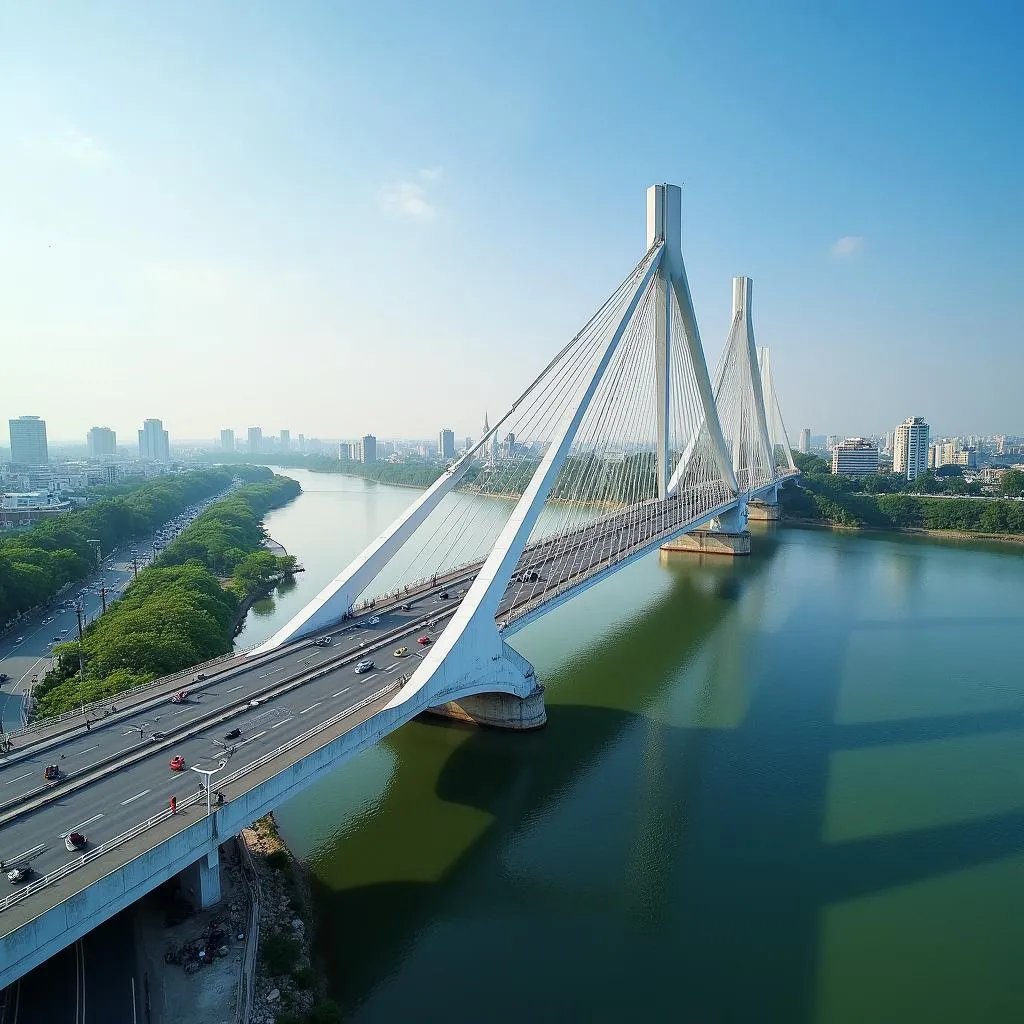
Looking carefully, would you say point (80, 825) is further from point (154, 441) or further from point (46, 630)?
point (154, 441)

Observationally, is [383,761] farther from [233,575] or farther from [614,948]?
[233,575]

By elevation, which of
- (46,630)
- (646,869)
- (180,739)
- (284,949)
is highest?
(180,739)

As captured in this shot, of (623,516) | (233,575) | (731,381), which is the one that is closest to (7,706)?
(233,575)

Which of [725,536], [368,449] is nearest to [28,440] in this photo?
[368,449]

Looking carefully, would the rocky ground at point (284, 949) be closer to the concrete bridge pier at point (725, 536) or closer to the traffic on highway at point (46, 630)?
the traffic on highway at point (46, 630)

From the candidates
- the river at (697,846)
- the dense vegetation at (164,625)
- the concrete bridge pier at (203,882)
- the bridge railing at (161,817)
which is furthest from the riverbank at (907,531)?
the concrete bridge pier at (203,882)

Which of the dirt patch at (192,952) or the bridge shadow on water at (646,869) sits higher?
the dirt patch at (192,952)
